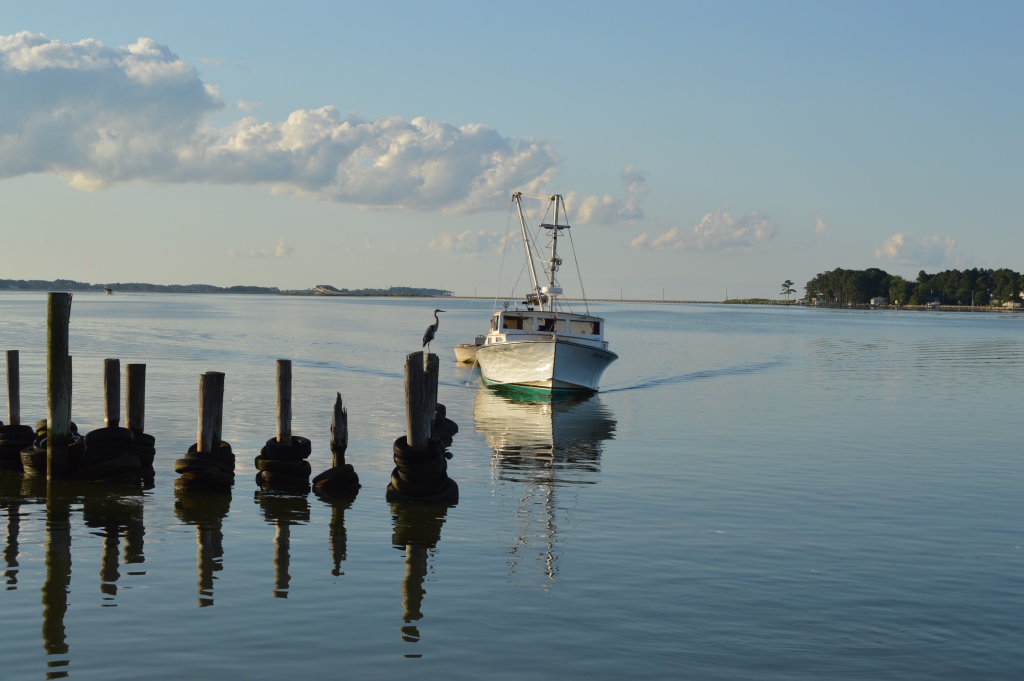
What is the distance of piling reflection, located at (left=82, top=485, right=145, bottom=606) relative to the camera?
11.5 metres

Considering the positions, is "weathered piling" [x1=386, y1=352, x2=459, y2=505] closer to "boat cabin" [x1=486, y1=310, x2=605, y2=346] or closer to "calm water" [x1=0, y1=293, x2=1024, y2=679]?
"calm water" [x1=0, y1=293, x2=1024, y2=679]

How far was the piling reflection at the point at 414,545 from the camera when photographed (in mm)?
10195

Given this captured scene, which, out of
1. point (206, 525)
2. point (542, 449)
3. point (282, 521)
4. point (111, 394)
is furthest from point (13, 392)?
point (542, 449)

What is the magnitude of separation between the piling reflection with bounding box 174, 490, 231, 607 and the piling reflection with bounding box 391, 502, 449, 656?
216cm

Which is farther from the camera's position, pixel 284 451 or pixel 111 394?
pixel 111 394

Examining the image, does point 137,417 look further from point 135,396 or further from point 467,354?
point 467,354

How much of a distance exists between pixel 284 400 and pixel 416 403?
2276 millimetres

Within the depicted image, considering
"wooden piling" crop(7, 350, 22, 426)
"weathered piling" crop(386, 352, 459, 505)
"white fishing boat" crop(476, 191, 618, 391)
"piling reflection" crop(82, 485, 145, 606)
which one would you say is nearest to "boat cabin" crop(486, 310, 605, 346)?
"white fishing boat" crop(476, 191, 618, 391)

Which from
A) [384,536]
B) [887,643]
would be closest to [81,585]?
[384,536]

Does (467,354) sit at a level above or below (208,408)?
below

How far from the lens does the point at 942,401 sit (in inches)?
1352

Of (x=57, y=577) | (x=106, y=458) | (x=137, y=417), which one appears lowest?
(x=57, y=577)

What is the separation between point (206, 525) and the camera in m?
14.0

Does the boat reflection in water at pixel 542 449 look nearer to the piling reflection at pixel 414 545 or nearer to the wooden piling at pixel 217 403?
the piling reflection at pixel 414 545
